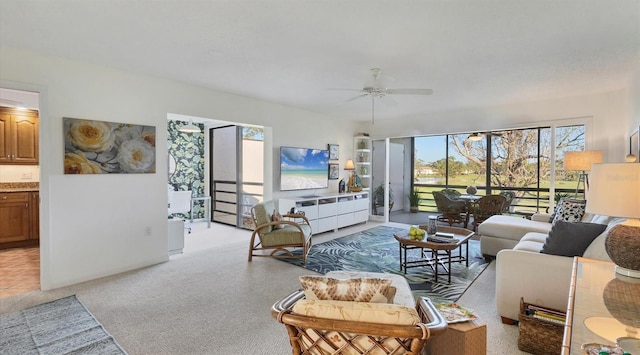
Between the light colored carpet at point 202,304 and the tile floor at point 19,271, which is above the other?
the tile floor at point 19,271

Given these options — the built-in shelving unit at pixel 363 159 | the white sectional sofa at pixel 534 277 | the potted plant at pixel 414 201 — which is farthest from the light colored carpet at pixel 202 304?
the potted plant at pixel 414 201

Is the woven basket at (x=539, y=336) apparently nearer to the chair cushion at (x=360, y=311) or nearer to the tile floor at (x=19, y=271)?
the chair cushion at (x=360, y=311)

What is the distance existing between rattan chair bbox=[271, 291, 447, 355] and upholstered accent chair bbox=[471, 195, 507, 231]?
5616 millimetres

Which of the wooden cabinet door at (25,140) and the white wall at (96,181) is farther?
the wooden cabinet door at (25,140)

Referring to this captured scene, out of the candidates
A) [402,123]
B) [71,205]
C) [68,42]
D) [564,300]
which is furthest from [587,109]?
A: [71,205]

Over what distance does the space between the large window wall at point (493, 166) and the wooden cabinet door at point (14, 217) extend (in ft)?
28.9

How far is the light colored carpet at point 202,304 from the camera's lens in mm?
2279

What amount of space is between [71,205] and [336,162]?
15.8ft

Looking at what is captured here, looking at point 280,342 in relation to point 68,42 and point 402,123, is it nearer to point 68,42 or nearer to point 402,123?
point 68,42

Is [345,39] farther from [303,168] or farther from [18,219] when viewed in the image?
[18,219]

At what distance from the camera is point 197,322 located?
258cm

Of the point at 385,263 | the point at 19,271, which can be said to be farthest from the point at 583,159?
the point at 19,271

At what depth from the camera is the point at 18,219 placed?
484 cm

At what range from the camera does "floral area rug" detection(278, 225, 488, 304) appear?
10.8ft
